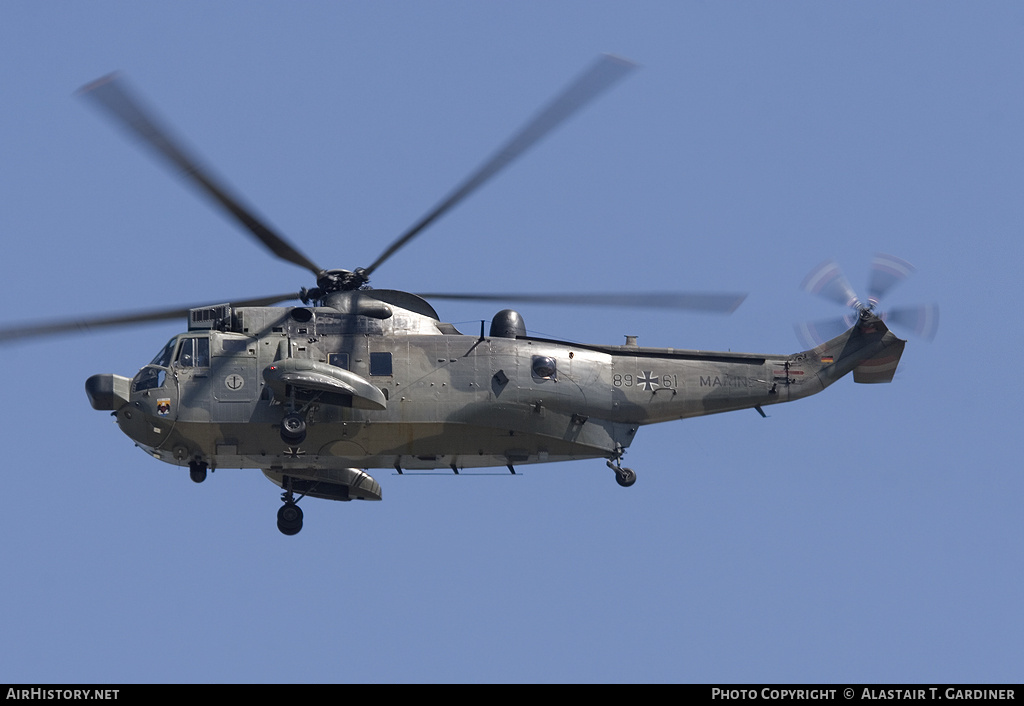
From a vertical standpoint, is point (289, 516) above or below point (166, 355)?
below

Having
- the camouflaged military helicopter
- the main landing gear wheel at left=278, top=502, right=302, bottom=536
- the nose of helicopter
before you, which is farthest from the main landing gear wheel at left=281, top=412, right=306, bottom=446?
the nose of helicopter

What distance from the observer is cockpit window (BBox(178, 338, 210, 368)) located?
1289 inches

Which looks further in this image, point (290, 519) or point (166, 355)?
point (290, 519)

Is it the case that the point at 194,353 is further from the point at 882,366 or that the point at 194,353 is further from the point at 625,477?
the point at 882,366

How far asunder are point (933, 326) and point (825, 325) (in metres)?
2.13

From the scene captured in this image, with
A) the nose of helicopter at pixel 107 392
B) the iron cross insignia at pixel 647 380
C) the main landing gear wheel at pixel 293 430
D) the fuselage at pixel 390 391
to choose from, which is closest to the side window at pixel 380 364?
the fuselage at pixel 390 391

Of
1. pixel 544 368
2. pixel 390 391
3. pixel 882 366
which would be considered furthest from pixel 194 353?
pixel 882 366

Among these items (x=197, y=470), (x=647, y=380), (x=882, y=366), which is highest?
(x=882, y=366)

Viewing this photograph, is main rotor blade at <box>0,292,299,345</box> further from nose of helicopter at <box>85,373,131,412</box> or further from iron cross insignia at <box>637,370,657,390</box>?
iron cross insignia at <box>637,370,657,390</box>

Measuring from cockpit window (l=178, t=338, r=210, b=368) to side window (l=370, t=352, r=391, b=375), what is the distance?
307 centimetres

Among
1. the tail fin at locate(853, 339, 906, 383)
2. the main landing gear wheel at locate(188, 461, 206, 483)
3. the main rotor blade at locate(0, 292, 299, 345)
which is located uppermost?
the tail fin at locate(853, 339, 906, 383)

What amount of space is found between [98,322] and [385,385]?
5407 mm

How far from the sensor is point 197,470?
33.0 meters
